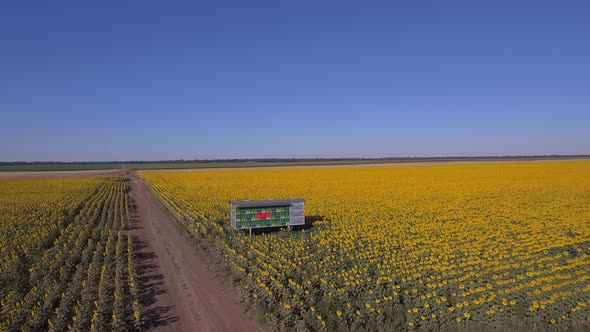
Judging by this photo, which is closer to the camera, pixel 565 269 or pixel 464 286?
pixel 464 286

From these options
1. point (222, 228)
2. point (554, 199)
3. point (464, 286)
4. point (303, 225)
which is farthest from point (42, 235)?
point (554, 199)

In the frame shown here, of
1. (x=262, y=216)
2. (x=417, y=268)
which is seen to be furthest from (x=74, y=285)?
(x=417, y=268)

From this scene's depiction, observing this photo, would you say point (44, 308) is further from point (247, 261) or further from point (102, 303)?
point (247, 261)

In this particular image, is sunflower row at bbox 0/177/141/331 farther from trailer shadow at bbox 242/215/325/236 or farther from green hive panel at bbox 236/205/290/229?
trailer shadow at bbox 242/215/325/236

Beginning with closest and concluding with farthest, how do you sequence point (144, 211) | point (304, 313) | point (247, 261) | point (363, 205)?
point (304, 313) → point (247, 261) → point (363, 205) → point (144, 211)

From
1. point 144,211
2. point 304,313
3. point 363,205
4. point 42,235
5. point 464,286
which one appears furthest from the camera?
point 144,211

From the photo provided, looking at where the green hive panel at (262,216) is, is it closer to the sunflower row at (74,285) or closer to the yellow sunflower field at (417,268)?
the yellow sunflower field at (417,268)
